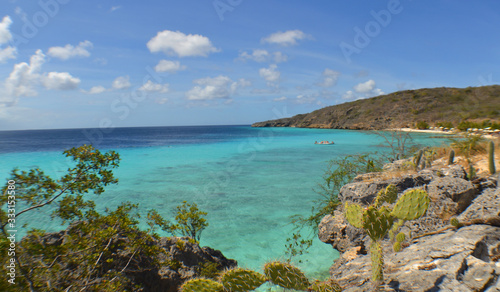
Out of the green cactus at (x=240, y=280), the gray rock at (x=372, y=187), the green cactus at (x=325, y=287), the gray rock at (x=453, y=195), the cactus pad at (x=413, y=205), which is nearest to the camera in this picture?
the green cactus at (x=240, y=280)

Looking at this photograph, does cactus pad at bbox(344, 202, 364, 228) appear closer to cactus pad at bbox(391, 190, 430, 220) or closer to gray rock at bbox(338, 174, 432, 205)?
cactus pad at bbox(391, 190, 430, 220)

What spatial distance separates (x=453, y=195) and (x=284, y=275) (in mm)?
4248

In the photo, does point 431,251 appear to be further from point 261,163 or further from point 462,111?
point 462,111

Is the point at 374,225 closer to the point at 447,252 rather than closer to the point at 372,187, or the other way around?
the point at 447,252

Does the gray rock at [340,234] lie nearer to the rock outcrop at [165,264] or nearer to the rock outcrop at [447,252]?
the rock outcrop at [447,252]

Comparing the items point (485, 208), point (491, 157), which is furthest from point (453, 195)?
point (491, 157)

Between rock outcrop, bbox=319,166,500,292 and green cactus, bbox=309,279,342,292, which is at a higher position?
rock outcrop, bbox=319,166,500,292

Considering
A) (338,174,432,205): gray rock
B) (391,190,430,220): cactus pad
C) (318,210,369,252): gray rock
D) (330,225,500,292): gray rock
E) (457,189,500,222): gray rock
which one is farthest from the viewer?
(338,174,432,205): gray rock

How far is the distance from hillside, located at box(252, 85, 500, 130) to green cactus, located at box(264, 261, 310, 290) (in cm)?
5411

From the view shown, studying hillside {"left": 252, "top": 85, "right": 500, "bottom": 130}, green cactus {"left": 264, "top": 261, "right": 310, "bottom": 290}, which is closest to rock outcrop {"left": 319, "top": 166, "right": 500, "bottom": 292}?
green cactus {"left": 264, "top": 261, "right": 310, "bottom": 290}

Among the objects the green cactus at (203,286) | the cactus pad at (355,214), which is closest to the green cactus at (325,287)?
the cactus pad at (355,214)

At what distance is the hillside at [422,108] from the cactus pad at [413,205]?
52730mm

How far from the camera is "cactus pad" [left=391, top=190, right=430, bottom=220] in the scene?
12.5ft

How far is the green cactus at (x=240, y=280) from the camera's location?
3.06 m
